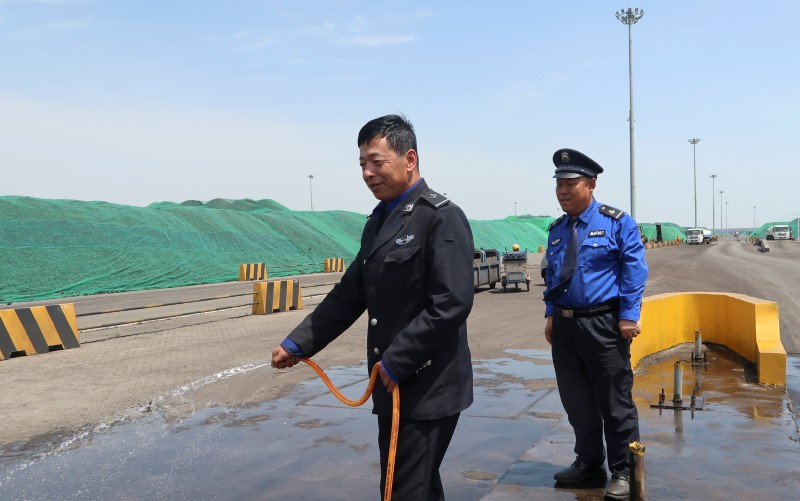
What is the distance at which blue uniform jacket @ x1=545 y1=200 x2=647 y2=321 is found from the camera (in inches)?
162

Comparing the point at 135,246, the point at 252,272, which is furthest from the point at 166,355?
the point at 252,272

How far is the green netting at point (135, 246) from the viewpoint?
2570 cm

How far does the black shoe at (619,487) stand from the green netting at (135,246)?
23.6m

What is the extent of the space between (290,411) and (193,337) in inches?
251

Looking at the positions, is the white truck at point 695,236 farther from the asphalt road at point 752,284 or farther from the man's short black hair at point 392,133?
the man's short black hair at point 392,133

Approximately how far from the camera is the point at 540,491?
416cm

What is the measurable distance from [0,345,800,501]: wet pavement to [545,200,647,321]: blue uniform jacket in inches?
43.6

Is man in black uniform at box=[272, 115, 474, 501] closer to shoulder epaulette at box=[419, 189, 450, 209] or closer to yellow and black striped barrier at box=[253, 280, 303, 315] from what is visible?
shoulder epaulette at box=[419, 189, 450, 209]

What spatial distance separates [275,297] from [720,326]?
34.5 ft

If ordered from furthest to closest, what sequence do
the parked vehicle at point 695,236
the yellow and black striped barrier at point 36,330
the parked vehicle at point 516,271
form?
the parked vehicle at point 695,236 < the parked vehicle at point 516,271 < the yellow and black striped barrier at point 36,330

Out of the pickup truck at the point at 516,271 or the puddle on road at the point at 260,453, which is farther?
the pickup truck at the point at 516,271

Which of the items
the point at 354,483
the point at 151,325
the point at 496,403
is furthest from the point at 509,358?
the point at 151,325

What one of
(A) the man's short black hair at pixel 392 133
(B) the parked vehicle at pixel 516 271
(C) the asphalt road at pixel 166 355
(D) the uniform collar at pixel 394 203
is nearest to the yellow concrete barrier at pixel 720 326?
(C) the asphalt road at pixel 166 355

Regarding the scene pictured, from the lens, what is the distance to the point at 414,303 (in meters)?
2.87
